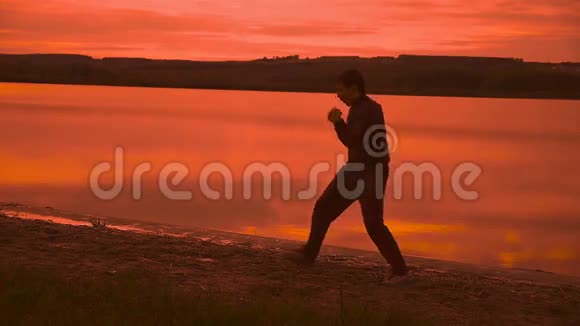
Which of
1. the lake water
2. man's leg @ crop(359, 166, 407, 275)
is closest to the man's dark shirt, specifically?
man's leg @ crop(359, 166, 407, 275)

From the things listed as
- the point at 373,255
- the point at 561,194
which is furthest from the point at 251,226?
the point at 561,194

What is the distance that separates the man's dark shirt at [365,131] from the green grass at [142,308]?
135 centimetres

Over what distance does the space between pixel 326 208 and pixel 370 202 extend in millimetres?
581

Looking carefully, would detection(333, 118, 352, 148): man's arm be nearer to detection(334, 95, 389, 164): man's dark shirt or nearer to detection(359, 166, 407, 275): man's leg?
detection(334, 95, 389, 164): man's dark shirt

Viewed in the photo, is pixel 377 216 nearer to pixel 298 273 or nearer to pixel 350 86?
pixel 298 273

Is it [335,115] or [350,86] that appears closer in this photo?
[335,115]

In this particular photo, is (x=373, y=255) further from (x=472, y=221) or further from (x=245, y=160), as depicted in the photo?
(x=245, y=160)

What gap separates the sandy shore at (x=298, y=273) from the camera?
248 inches

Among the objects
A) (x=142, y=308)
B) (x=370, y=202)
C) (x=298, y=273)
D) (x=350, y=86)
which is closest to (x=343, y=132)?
(x=350, y=86)

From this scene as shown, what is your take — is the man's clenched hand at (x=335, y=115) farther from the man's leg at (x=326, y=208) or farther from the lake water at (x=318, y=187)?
the lake water at (x=318, y=187)

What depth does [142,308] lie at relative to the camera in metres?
5.43

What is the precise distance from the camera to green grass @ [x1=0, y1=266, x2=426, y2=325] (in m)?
5.15

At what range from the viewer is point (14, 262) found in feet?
23.0

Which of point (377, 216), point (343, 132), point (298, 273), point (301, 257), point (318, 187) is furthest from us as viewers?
point (318, 187)
